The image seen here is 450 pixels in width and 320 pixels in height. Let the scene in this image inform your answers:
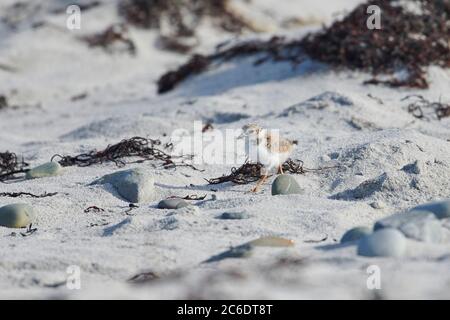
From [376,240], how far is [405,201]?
1144mm

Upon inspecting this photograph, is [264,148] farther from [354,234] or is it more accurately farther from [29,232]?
[29,232]

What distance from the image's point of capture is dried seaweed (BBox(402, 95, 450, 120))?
244 inches

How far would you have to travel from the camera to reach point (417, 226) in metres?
3.31

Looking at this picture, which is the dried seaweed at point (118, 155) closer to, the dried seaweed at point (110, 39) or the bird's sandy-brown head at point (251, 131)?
the bird's sandy-brown head at point (251, 131)

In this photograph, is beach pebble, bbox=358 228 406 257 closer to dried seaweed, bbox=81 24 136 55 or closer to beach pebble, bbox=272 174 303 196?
beach pebble, bbox=272 174 303 196

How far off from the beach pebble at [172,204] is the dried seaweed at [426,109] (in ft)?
8.54

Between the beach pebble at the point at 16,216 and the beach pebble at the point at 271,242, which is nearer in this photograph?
the beach pebble at the point at 271,242

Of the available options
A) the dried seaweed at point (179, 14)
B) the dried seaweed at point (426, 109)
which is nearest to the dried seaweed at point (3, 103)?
the dried seaweed at point (179, 14)

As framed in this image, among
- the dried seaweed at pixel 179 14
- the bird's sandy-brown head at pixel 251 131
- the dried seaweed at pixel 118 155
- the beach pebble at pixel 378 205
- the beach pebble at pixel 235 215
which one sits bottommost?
the beach pebble at pixel 235 215

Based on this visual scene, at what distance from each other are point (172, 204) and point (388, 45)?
3905mm

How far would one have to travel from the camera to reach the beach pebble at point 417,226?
329cm
